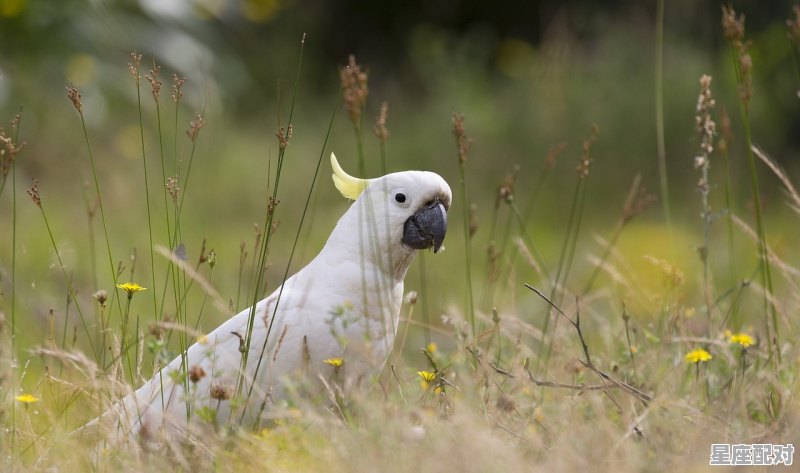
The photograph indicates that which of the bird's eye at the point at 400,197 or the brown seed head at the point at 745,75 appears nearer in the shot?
the brown seed head at the point at 745,75

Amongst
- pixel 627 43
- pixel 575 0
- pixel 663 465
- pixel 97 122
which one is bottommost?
pixel 663 465

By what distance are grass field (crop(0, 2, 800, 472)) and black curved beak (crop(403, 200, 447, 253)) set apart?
130 millimetres

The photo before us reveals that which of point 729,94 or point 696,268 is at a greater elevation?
point 729,94

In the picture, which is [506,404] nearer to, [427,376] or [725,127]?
[427,376]

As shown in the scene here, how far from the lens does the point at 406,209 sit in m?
2.24

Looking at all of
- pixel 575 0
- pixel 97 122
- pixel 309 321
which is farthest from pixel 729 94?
pixel 309 321

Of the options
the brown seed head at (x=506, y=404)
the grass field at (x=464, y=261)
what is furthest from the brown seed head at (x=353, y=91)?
the brown seed head at (x=506, y=404)

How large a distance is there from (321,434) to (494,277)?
81 centimetres

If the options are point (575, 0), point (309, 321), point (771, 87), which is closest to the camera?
point (309, 321)

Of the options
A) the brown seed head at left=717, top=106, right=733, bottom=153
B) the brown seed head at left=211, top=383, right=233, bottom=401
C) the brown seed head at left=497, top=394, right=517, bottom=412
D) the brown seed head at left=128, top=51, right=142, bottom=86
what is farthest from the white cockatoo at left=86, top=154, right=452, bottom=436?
the brown seed head at left=717, top=106, right=733, bottom=153

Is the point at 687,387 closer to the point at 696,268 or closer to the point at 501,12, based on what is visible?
the point at 696,268

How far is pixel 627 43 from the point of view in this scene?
5867mm

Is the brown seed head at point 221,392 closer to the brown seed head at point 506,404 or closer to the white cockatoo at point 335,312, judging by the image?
the white cockatoo at point 335,312

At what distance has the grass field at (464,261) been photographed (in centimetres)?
175
